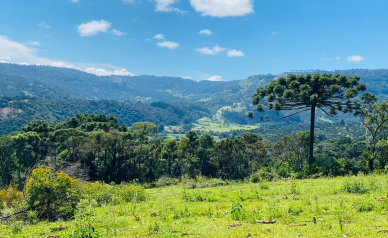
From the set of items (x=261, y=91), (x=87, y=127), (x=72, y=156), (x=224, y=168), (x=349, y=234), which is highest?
(x=261, y=91)

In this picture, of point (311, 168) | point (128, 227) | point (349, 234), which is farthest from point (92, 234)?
point (311, 168)

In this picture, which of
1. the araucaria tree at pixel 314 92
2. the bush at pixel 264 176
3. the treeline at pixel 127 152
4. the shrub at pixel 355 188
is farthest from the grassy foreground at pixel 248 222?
the treeline at pixel 127 152

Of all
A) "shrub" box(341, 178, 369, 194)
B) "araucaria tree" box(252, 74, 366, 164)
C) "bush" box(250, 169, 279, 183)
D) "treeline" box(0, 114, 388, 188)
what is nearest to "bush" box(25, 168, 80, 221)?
"shrub" box(341, 178, 369, 194)

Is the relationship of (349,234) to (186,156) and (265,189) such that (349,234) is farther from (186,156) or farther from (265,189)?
(186,156)

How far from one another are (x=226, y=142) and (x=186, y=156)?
27.7ft

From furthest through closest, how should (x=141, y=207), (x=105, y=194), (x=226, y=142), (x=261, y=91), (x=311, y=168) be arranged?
(x=226, y=142) < (x=261, y=91) < (x=311, y=168) < (x=105, y=194) < (x=141, y=207)

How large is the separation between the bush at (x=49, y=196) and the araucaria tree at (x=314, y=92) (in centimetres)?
1912

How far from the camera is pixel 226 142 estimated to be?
156ft

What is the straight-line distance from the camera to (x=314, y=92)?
24.1 metres

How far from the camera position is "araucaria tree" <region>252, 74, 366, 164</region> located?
2275 centimetres

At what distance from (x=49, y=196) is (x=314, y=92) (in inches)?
907

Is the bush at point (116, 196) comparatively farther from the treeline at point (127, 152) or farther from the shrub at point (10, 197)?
the treeline at point (127, 152)

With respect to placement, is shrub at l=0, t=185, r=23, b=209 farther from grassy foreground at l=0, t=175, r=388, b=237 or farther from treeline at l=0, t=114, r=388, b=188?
treeline at l=0, t=114, r=388, b=188

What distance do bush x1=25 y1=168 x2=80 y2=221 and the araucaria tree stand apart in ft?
62.7
